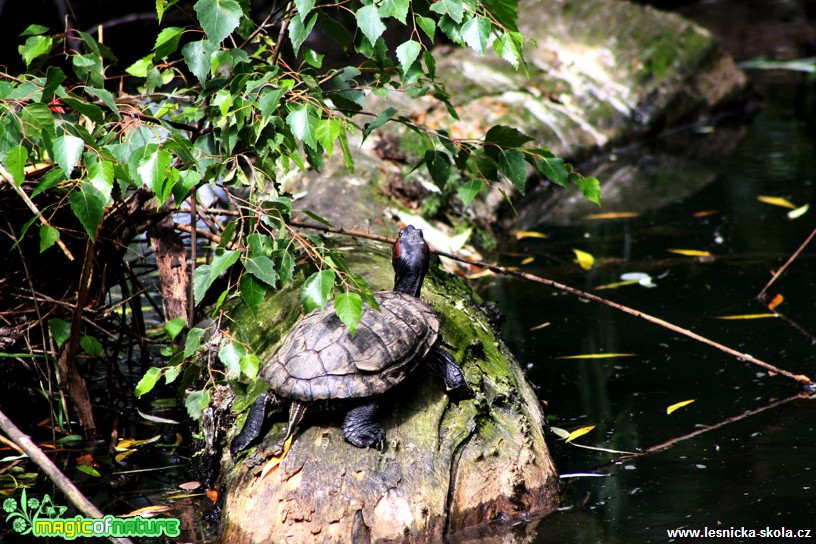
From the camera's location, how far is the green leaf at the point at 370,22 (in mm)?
2750

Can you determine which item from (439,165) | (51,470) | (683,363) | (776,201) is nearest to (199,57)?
(439,165)

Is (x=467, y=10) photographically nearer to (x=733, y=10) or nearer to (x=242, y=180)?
(x=242, y=180)

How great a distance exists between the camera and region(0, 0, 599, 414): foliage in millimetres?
2688

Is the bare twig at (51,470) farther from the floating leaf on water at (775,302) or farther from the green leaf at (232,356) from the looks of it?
the floating leaf on water at (775,302)

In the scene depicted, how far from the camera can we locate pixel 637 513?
308 cm

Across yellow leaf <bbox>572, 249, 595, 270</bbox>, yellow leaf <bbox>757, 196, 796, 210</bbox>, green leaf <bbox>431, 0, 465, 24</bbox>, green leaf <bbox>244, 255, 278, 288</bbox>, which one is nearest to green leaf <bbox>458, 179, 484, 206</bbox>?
green leaf <bbox>431, 0, 465, 24</bbox>

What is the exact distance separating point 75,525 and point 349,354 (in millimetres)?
1168

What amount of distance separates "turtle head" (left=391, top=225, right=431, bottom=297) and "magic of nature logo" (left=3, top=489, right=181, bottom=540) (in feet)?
4.16

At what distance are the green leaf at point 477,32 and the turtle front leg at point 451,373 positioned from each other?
1130 mm

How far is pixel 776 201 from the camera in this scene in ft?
21.4

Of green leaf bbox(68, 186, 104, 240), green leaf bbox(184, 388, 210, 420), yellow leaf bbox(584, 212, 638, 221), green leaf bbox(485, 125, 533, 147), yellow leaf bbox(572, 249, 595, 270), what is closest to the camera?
green leaf bbox(68, 186, 104, 240)

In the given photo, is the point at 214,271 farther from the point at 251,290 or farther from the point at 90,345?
Answer: the point at 90,345

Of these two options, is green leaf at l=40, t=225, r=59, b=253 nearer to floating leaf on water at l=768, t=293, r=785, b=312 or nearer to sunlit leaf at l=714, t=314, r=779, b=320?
sunlit leaf at l=714, t=314, r=779, b=320

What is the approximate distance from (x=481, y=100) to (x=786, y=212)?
110 inches
